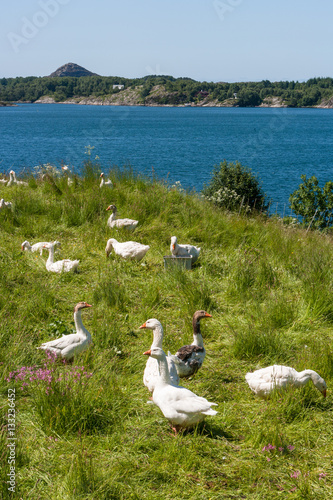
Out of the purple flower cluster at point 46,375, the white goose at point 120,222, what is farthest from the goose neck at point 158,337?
the white goose at point 120,222

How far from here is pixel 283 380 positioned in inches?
189

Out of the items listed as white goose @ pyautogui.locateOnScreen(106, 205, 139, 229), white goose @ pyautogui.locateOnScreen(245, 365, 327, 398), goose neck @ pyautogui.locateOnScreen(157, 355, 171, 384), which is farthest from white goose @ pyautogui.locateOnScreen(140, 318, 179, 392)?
white goose @ pyautogui.locateOnScreen(106, 205, 139, 229)

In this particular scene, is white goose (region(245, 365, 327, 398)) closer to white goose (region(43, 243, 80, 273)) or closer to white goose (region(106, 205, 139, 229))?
white goose (region(43, 243, 80, 273))

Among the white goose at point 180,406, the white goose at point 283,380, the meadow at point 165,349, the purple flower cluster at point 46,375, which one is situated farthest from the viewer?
the white goose at point 283,380

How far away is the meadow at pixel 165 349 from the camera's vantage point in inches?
150

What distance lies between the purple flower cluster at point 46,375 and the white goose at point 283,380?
1.85 m

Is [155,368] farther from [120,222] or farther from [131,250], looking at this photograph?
[120,222]

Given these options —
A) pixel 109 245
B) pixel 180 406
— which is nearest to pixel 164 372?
pixel 180 406

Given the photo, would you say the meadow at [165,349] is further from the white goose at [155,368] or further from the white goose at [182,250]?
the white goose at [182,250]

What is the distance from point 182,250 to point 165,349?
3027 millimetres

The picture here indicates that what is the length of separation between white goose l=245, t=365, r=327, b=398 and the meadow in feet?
0.35

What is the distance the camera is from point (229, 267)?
880 cm

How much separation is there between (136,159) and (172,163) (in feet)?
12.9

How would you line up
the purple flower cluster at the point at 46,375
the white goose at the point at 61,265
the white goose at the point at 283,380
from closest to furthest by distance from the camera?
the purple flower cluster at the point at 46,375, the white goose at the point at 283,380, the white goose at the point at 61,265
